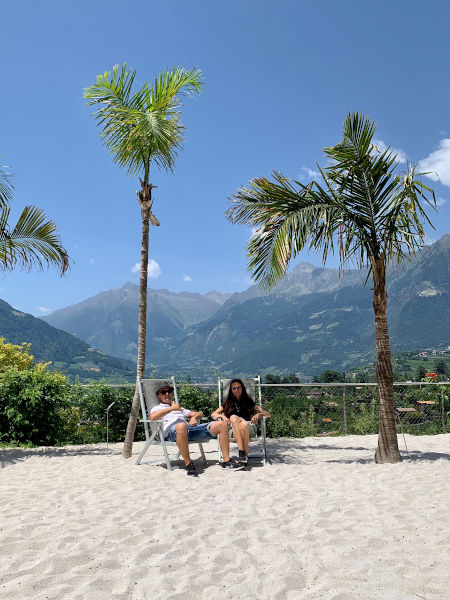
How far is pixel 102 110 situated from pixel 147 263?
2094 millimetres

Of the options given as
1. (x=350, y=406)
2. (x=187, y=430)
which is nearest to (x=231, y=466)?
(x=187, y=430)

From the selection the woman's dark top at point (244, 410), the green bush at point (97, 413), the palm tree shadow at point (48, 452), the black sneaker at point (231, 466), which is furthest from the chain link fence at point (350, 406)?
the black sneaker at point (231, 466)

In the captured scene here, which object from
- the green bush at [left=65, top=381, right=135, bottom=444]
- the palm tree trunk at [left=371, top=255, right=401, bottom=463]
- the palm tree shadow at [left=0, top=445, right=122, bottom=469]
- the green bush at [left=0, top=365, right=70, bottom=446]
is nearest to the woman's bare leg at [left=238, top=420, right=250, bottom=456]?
the palm tree trunk at [left=371, top=255, right=401, bottom=463]

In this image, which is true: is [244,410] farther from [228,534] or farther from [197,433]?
[228,534]

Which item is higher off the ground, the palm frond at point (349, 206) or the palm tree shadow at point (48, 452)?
the palm frond at point (349, 206)

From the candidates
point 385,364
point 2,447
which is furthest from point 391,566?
point 2,447

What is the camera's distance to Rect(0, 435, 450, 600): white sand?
2.36m

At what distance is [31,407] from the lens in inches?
282

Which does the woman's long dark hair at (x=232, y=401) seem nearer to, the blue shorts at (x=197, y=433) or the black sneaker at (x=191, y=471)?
the blue shorts at (x=197, y=433)

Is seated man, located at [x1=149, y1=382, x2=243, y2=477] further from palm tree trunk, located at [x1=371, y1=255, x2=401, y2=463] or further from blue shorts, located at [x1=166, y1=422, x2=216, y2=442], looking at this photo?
palm tree trunk, located at [x1=371, y1=255, x2=401, y2=463]

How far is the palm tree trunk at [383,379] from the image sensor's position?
5.56 meters

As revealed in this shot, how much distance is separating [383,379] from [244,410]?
1.64 m

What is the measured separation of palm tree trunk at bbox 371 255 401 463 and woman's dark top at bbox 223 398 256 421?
1.47 metres

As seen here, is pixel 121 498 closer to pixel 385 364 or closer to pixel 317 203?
pixel 385 364
